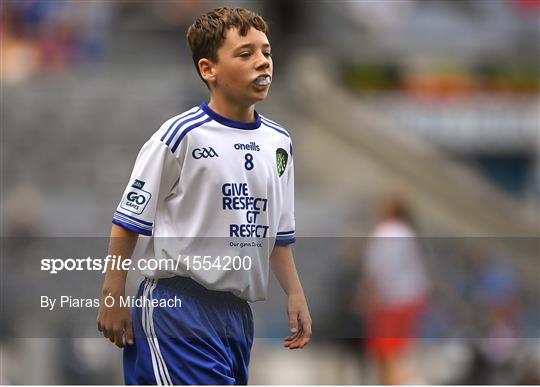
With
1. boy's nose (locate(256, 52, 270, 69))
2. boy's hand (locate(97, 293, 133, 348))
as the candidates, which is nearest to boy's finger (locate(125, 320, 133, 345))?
boy's hand (locate(97, 293, 133, 348))

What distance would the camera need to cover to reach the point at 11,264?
1347cm

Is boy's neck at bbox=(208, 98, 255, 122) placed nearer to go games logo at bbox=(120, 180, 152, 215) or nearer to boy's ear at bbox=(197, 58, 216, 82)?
boy's ear at bbox=(197, 58, 216, 82)

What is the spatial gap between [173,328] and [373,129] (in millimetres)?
12556

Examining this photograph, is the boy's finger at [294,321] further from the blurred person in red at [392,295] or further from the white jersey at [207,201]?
the blurred person in red at [392,295]

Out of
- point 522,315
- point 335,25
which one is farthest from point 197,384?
point 335,25

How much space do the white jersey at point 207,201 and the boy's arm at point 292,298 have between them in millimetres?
131

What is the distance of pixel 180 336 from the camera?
650cm

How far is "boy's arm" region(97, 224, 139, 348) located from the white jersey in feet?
0.15

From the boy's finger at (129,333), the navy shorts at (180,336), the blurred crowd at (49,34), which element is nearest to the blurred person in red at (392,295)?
the navy shorts at (180,336)

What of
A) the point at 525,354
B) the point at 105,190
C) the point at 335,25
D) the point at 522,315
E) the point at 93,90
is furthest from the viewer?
the point at 335,25

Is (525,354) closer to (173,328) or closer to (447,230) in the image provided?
(447,230)

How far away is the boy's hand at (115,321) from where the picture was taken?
6301mm

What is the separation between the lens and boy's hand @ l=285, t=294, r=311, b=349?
6629 mm

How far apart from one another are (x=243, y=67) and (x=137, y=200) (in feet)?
2.07
